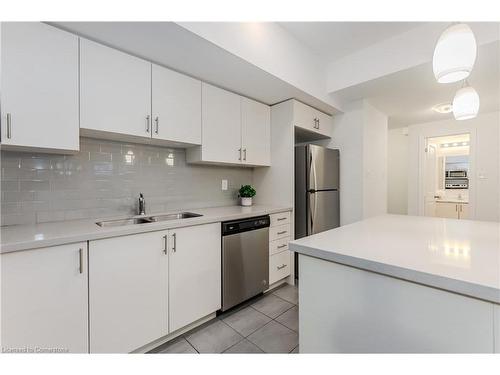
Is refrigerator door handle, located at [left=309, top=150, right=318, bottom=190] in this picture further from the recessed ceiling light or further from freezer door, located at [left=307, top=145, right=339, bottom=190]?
the recessed ceiling light

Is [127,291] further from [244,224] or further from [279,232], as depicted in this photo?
[279,232]

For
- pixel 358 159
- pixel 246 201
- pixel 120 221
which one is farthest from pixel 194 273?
pixel 358 159

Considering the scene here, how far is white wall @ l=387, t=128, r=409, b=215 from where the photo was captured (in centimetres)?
456

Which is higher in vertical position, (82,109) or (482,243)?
(82,109)

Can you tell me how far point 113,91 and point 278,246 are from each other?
1.97 metres

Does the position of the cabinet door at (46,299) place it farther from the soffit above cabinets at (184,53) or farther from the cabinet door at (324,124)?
the cabinet door at (324,124)

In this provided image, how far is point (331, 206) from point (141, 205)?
2165mm

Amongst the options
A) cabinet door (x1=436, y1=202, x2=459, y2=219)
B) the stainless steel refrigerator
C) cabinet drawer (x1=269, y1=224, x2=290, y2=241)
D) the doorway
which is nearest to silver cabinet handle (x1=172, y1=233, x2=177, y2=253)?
cabinet drawer (x1=269, y1=224, x2=290, y2=241)

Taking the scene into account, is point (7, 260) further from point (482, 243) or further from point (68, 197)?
point (482, 243)

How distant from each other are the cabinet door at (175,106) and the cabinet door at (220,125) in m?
0.09

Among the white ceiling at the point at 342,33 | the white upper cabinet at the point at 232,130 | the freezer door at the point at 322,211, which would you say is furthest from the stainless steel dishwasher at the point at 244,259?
the white ceiling at the point at 342,33
